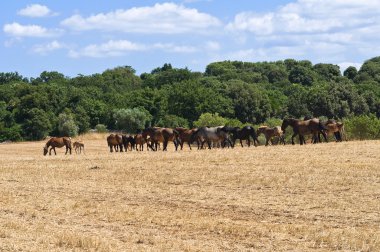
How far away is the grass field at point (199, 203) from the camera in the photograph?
13750 millimetres

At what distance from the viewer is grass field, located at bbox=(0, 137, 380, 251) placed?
13.8 m

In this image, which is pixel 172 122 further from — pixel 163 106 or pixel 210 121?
pixel 210 121

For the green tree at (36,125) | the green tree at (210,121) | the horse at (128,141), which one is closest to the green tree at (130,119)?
the green tree at (36,125)

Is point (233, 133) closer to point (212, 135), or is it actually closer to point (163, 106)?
point (212, 135)

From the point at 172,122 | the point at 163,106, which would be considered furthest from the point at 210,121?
the point at 163,106

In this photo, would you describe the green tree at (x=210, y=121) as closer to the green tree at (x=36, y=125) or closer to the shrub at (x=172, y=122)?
the shrub at (x=172, y=122)

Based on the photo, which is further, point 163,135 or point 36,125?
point 36,125

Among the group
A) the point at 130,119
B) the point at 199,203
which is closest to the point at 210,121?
the point at 130,119

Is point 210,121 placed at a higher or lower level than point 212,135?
higher

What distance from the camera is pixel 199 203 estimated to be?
19406 millimetres

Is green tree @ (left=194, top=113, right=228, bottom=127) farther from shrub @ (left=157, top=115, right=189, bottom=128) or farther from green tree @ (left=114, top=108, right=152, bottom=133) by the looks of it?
green tree @ (left=114, top=108, right=152, bottom=133)

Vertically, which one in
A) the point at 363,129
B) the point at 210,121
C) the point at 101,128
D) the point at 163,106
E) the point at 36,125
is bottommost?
the point at 363,129

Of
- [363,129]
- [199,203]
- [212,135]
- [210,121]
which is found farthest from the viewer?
[210,121]

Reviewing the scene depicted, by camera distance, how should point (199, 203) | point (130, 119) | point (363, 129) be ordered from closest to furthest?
point (199, 203), point (363, 129), point (130, 119)
